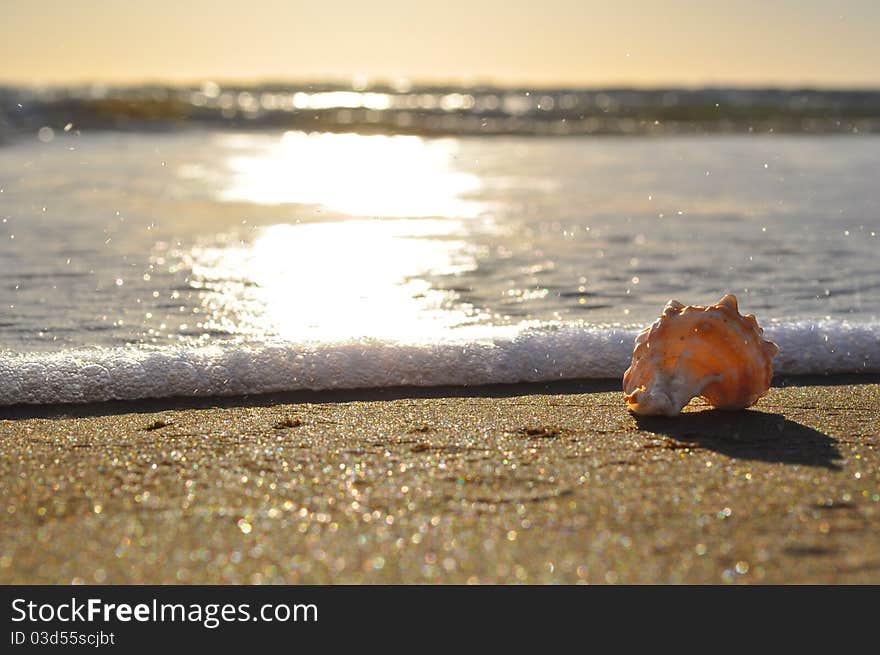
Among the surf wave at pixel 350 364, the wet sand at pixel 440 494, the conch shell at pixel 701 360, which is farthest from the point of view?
the surf wave at pixel 350 364

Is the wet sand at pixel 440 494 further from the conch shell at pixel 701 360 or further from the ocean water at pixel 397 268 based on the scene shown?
the ocean water at pixel 397 268

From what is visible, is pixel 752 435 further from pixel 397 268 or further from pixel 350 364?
pixel 397 268

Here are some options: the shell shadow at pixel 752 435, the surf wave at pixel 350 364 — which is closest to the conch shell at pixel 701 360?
the shell shadow at pixel 752 435

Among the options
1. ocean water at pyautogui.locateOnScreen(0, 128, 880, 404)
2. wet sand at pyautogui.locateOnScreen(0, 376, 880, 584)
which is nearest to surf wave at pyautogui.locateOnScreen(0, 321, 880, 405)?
ocean water at pyautogui.locateOnScreen(0, 128, 880, 404)

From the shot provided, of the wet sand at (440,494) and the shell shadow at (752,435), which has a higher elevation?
the shell shadow at (752,435)

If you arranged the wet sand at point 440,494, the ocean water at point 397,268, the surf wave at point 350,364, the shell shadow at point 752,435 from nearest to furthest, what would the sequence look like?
the wet sand at point 440,494
the shell shadow at point 752,435
the surf wave at point 350,364
the ocean water at point 397,268

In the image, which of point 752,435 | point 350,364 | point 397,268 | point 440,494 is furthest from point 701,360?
point 397,268

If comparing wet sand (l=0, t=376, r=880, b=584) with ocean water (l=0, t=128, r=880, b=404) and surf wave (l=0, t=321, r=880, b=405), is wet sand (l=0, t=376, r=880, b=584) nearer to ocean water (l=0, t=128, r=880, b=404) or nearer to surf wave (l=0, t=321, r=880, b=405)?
surf wave (l=0, t=321, r=880, b=405)
